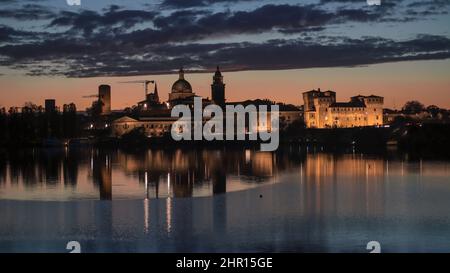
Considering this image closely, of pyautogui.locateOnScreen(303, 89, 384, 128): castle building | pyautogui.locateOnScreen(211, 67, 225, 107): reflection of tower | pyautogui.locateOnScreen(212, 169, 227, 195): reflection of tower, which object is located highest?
pyautogui.locateOnScreen(211, 67, 225, 107): reflection of tower

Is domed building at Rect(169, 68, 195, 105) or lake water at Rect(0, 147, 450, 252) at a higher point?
domed building at Rect(169, 68, 195, 105)

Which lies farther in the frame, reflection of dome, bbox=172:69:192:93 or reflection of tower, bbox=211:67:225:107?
reflection of dome, bbox=172:69:192:93

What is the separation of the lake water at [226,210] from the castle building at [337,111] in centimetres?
5154

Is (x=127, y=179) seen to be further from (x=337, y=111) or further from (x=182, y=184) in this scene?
(x=337, y=111)

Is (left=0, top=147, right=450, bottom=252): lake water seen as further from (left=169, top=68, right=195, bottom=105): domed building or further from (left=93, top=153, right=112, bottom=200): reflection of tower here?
(left=169, top=68, right=195, bottom=105): domed building

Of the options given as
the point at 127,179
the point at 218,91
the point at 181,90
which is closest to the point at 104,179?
the point at 127,179

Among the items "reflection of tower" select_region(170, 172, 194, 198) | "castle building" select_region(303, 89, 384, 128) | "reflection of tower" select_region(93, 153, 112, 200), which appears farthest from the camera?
"castle building" select_region(303, 89, 384, 128)

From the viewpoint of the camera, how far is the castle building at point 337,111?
78.8m

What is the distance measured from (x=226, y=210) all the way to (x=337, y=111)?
6372 centimetres

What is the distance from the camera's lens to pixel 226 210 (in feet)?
53.3

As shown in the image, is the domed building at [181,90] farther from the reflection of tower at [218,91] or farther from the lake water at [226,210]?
the lake water at [226,210]

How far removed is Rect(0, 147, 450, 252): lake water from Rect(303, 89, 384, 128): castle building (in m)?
51.5

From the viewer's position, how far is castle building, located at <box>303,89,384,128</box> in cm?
7875

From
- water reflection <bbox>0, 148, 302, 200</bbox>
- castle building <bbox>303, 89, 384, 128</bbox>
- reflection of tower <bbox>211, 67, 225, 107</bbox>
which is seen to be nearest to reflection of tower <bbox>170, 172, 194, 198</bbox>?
water reflection <bbox>0, 148, 302, 200</bbox>
